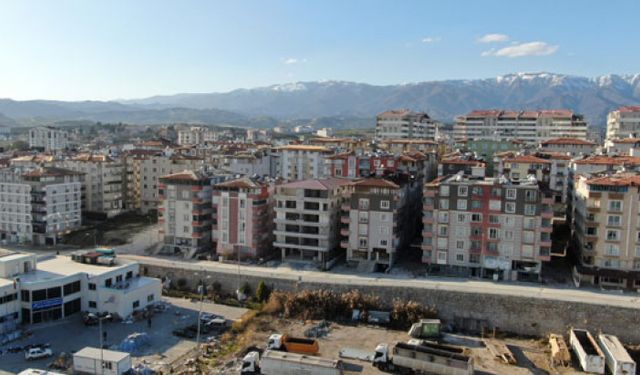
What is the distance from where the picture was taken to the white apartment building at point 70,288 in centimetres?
3675

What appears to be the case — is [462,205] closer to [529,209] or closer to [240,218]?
[529,209]

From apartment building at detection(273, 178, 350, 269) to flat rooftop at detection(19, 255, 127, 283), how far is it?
14.1 m

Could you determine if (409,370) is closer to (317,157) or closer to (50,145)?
(317,157)

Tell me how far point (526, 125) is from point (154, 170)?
68220 mm

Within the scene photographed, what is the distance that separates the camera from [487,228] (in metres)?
44.4

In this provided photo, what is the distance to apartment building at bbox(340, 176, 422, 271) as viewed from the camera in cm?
4697

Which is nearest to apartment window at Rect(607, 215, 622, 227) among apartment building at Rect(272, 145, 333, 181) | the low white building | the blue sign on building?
the low white building

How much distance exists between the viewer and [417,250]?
53.6m

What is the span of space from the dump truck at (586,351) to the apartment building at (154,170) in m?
50.0

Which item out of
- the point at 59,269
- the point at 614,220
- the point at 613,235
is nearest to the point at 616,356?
the point at 613,235

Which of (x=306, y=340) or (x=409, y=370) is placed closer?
(x=409, y=370)

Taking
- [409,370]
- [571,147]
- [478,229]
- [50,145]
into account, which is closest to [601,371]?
[409,370]

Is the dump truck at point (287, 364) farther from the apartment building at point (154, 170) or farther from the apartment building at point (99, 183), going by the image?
the apartment building at point (154, 170)

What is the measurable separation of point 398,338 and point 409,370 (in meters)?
4.75
